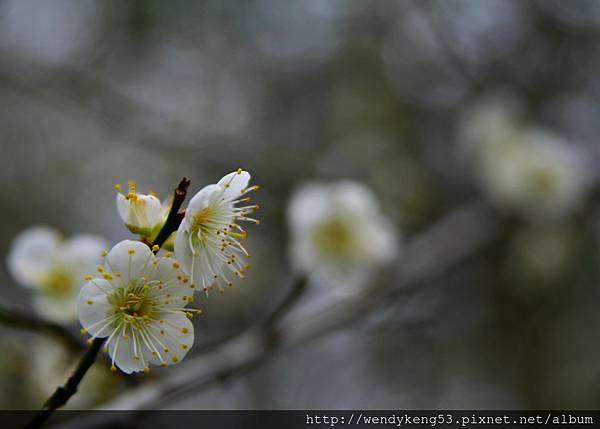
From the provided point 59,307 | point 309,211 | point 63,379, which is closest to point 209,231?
point 59,307

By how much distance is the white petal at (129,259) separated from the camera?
881mm

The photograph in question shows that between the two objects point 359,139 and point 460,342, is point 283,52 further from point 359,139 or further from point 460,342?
point 460,342

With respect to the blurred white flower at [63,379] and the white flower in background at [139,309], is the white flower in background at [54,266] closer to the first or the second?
the blurred white flower at [63,379]

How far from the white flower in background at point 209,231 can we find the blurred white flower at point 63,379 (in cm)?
61

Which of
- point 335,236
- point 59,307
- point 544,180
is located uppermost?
point 544,180

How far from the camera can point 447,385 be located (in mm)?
3068

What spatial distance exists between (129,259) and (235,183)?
0.69ft

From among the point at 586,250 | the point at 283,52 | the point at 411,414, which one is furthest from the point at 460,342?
the point at 283,52

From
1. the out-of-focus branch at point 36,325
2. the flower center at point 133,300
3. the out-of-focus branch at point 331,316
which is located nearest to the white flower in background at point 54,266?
the out-of-focus branch at point 36,325

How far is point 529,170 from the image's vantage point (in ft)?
9.71

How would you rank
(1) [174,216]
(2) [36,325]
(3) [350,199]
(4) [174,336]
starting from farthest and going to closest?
(3) [350,199] → (2) [36,325] → (4) [174,336] → (1) [174,216]

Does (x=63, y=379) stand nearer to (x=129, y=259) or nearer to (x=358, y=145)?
(x=129, y=259)

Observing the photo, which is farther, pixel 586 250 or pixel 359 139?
pixel 359 139

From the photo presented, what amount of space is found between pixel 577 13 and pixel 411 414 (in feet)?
8.09
